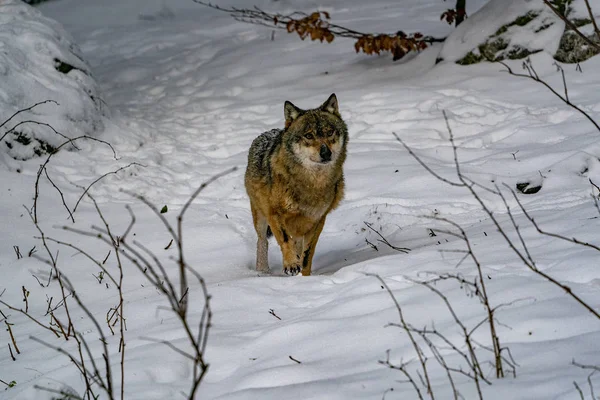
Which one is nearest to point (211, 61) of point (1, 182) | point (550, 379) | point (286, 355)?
Result: point (1, 182)

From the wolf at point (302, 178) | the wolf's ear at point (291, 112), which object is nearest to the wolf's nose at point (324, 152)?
the wolf at point (302, 178)

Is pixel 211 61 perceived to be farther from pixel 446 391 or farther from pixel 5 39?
pixel 446 391

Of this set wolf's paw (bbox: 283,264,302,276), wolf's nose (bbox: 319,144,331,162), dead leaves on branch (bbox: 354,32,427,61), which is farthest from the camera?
dead leaves on branch (bbox: 354,32,427,61)

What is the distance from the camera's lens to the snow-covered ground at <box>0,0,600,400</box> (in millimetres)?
3406

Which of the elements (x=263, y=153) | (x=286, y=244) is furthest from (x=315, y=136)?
(x=286, y=244)

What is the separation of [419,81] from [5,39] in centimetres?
645

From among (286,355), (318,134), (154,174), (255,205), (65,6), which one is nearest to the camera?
(286,355)

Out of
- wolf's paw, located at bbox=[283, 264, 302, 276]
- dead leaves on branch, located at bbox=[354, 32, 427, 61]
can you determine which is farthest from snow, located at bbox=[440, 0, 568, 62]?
wolf's paw, located at bbox=[283, 264, 302, 276]

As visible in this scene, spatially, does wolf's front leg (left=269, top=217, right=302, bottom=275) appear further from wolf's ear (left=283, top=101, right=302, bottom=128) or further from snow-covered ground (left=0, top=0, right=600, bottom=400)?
wolf's ear (left=283, top=101, right=302, bottom=128)

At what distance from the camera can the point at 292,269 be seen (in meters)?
6.43

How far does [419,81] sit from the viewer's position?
10.9 meters

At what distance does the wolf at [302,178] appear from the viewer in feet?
20.6

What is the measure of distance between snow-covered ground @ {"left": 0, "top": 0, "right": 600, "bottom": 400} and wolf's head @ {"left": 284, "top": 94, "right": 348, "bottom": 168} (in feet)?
3.47

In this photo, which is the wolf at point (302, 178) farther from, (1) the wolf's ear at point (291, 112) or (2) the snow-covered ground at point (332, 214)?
(2) the snow-covered ground at point (332, 214)
